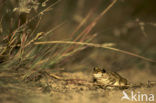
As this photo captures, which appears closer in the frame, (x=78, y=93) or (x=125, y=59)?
(x=78, y=93)

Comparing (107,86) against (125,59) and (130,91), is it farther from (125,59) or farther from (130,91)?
(125,59)

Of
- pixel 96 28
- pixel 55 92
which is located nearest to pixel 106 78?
pixel 55 92

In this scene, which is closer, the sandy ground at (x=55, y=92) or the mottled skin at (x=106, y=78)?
the sandy ground at (x=55, y=92)

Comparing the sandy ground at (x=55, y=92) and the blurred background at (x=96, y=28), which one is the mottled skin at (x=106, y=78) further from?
the blurred background at (x=96, y=28)

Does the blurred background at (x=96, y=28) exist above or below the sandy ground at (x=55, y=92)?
above

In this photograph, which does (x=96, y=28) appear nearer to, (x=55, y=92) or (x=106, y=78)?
(x=106, y=78)

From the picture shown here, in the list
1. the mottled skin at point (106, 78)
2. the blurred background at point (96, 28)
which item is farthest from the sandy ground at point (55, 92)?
the blurred background at point (96, 28)

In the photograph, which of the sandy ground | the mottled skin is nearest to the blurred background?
the sandy ground

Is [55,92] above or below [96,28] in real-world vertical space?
below

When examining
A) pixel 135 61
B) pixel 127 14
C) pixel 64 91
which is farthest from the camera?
pixel 127 14

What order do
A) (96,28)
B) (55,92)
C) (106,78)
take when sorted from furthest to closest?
(96,28) → (106,78) → (55,92)

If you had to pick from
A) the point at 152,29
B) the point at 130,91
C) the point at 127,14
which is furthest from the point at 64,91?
the point at 152,29
